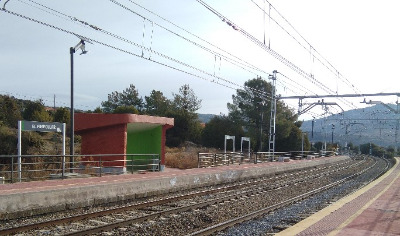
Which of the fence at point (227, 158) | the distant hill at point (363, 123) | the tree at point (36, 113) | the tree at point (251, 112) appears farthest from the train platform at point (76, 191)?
the tree at point (251, 112)

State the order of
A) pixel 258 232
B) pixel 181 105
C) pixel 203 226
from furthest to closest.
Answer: pixel 181 105 < pixel 203 226 < pixel 258 232

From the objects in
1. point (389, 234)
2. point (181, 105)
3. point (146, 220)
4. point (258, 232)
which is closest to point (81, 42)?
point (146, 220)

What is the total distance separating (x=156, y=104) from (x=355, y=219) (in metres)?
60.0

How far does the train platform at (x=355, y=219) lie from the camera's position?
808 centimetres

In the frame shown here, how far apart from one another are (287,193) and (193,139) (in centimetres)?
4023

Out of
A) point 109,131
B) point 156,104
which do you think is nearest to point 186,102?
point 156,104

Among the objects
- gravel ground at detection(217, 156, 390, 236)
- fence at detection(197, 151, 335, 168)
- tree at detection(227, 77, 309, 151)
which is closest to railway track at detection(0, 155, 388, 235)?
gravel ground at detection(217, 156, 390, 236)

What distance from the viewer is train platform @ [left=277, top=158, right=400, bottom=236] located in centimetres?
808

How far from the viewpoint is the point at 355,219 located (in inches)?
369

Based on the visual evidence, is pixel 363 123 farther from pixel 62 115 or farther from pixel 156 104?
pixel 62 115

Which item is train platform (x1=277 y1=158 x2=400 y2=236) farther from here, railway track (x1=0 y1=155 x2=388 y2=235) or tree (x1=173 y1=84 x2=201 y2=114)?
tree (x1=173 y1=84 x2=201 y2=114)

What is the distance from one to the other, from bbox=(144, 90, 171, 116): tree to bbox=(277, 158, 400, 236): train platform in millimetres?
53722

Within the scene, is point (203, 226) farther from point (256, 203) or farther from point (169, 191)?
point (169, 191)

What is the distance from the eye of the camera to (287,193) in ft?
58.6
